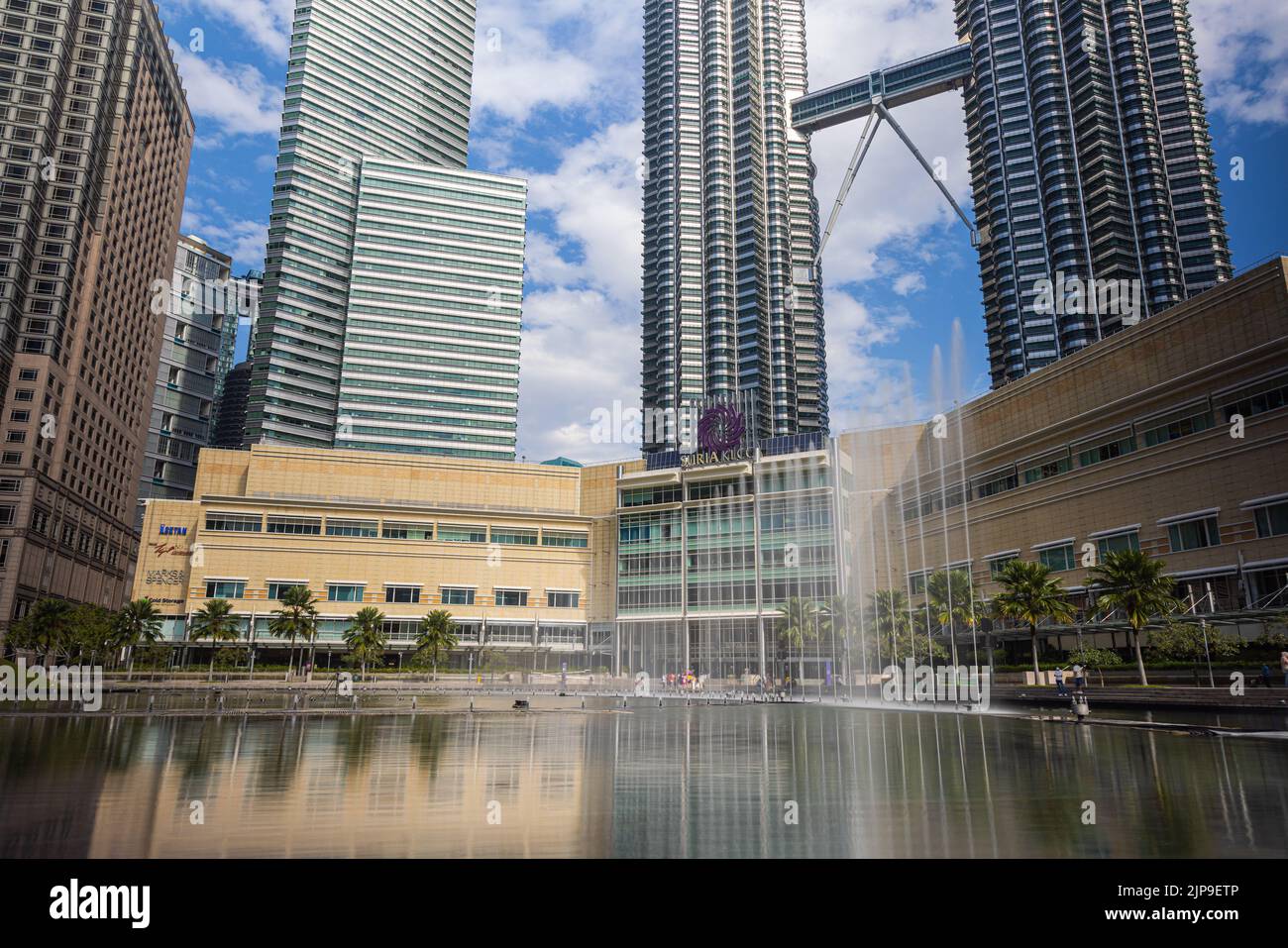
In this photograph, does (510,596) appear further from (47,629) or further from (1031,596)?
(1031,596)

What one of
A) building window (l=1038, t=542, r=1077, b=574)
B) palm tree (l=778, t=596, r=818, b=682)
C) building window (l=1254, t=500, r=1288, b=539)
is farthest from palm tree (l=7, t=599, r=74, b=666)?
building window (l=1254, t=500, r=1288, b=539)

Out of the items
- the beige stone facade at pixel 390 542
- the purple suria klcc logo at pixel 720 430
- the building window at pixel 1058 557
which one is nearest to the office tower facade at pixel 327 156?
the beige stone facade at pixel 390 542

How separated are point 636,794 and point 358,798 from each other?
4.37 m

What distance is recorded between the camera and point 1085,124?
126188mm

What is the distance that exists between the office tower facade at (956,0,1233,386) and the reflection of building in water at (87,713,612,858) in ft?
412

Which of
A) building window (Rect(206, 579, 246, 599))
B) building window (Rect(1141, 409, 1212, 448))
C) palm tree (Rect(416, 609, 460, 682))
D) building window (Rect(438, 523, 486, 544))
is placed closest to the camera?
building window (Rect(1141, 409, 1212, 448))

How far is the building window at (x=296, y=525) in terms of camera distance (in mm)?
92375

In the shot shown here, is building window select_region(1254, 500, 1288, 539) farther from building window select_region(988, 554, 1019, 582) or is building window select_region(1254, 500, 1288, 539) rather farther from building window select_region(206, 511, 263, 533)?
building window select_region(206, 511, 263, 533)

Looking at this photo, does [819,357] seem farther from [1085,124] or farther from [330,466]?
[330,466]

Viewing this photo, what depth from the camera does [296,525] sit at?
305ft

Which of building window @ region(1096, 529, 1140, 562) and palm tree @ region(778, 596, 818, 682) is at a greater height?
building window @ region(1096, 529, 1140, 562)

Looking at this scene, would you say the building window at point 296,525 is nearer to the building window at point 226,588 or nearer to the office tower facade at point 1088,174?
the building window at point 226,588

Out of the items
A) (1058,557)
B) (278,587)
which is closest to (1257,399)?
(1058,557)

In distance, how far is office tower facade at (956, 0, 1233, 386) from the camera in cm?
12031
